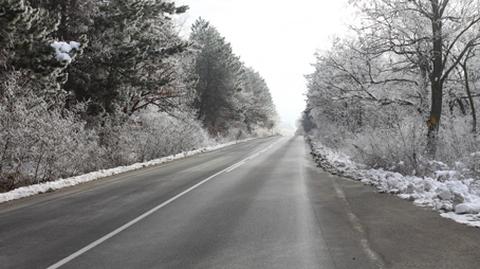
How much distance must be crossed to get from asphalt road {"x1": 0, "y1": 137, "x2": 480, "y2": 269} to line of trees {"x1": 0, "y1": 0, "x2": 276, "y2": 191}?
106 inches

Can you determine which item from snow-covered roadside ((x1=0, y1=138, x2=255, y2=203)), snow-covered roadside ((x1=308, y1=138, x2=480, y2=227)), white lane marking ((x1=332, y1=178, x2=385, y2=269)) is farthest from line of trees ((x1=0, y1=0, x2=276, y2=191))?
snow-covered roadside ((x1=308, y1=138, x2=480, y2=227))

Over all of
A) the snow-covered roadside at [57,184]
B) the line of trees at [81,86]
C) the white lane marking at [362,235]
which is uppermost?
the line of trees at [81,86]

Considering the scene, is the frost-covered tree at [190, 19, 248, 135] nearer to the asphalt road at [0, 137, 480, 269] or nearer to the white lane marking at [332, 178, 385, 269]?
the asphalt road at [0, 137, 480, 269]

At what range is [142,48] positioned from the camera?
1930 centimetres

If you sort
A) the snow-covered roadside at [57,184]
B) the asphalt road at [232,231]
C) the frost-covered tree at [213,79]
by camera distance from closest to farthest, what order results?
1. the asphalt road at [232,231]
2. the snow-covered roadside at [57,184]
3. the frost-covered tree at [213,79]

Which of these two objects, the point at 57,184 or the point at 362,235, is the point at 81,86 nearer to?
the point at 57,184

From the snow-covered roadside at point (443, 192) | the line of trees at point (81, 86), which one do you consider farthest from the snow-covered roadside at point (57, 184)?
the snow-covered roadside at point (443, 192)

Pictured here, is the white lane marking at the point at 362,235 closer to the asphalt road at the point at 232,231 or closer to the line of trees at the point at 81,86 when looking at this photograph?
the asphalt road at the point at 232,231

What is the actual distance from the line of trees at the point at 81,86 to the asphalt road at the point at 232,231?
2.69 m

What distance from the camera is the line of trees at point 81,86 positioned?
12812 mm

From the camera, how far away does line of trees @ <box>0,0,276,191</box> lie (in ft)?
42.0

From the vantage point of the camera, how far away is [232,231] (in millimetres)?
6953

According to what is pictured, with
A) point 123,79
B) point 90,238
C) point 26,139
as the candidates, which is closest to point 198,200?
point 90,238

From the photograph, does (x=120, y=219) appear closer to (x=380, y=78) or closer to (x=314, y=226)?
(x=314, y=226)
